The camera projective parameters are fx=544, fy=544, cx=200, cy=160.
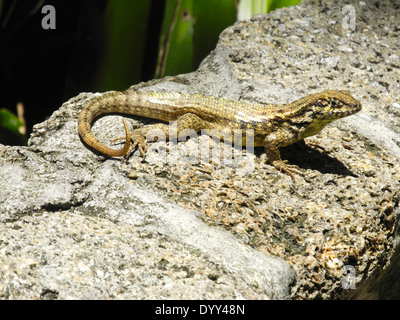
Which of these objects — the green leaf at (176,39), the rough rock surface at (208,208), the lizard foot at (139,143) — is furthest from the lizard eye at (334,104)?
the green leaf at (176,39)

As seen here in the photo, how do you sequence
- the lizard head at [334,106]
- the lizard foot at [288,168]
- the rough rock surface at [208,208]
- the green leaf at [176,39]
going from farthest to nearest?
1. the green leaf at [176,39]
2. the lizard head at [334,106]
3. the lizard foot at [288,168]
4. the rough rock surface at [208,208]

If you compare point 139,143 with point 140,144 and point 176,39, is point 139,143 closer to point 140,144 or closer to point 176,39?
point 140,144

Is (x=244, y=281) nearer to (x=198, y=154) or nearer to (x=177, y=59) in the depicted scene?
(x=198, y=154)

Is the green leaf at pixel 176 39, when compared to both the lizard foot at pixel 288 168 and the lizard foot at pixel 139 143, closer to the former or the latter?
the lizard foot at pixel 139 143

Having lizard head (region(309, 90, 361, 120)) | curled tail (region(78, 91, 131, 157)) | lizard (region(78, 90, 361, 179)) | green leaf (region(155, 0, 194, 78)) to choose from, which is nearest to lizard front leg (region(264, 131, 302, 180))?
lizard (region(78, 90, 361, 179))

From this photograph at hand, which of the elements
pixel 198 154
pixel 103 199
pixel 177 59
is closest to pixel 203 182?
pixel 198 154
